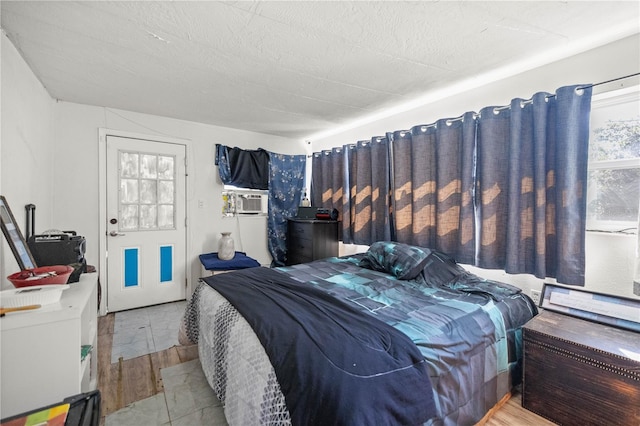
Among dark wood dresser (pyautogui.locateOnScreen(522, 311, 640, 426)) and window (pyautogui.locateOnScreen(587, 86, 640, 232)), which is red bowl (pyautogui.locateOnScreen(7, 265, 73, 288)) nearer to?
dark wood dresser (pyautogui.locateOnScreen(522, 311, 640, 426))

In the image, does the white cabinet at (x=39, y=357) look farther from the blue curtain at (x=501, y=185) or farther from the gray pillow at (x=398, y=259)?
the blue curtain at (x=501, y=185)

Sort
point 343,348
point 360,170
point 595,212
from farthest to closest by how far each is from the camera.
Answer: point 360,170 < point 595,212 < point 343,348

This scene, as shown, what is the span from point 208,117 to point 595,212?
3.72 meters

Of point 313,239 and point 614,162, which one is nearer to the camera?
point 614,162

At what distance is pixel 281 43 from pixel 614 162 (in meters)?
2.29

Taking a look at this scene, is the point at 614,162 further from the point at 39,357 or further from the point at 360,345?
the point at 39,357

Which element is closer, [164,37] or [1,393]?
[1,393]

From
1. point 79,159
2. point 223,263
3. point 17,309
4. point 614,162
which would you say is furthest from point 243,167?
point 614,162

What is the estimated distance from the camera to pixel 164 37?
175 centimetres

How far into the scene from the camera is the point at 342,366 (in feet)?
3.38

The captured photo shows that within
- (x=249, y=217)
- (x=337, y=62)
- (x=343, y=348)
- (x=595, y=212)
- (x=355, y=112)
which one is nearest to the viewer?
(x=343, y=348)

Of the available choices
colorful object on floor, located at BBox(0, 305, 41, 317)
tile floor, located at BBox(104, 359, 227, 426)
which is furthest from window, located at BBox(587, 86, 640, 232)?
colorful object on floor, located at BBox(0, 305, 41, 317)

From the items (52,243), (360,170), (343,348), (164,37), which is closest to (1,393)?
(52,243)

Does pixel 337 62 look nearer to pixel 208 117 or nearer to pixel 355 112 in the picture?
pixel 355 112
